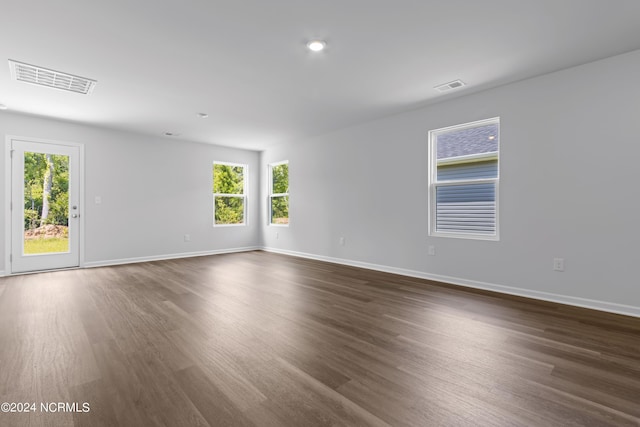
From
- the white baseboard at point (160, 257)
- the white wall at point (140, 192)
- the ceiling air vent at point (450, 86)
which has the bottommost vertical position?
the white baseboard at point (160, 257)

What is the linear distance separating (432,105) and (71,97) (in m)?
4.89

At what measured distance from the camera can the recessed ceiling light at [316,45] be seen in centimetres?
271

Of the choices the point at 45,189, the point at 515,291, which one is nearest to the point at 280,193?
the point at 45,189

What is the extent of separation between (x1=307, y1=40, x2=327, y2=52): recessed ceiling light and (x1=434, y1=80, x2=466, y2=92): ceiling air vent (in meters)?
1.70

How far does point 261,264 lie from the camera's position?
5.62 metres

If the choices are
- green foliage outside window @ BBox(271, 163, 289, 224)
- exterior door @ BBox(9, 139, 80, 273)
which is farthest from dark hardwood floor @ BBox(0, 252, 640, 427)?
green foliage outside window @ BBox(271, 163, 289, 224)

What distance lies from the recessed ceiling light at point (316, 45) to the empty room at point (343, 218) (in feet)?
0.09

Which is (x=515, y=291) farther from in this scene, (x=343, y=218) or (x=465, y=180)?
(x=343, y=218)

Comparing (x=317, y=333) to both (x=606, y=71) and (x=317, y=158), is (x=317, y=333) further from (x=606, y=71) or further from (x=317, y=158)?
(x=317, y=158)

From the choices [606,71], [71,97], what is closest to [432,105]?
[606,71]

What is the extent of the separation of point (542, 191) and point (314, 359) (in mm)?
3125

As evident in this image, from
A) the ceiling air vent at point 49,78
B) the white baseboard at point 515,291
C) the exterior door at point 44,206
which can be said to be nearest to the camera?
the white baseboard at point 515,291

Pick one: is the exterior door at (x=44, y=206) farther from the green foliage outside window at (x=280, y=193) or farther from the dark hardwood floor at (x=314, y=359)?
the green foliage outside window at (x=280, y=193)

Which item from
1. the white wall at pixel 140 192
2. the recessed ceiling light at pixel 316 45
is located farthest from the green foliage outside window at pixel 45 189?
the recessed ceiling light at pixel 316 45
